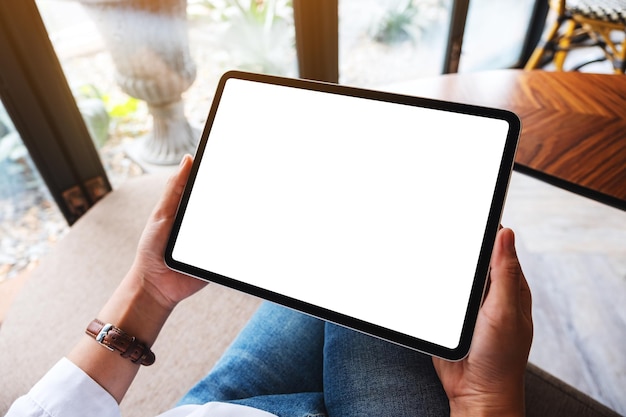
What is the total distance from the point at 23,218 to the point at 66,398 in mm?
1115

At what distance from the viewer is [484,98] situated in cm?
107

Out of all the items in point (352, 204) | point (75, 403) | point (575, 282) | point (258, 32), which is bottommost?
point (575, 282)

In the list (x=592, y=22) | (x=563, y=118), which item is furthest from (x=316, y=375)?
(x=592, y=22)

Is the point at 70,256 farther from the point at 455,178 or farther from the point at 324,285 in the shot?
the point at 455,178

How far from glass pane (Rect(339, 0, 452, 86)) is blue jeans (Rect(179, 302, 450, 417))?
4.63 feet

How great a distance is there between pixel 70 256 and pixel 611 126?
1.29m

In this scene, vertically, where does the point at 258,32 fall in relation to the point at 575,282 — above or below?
above

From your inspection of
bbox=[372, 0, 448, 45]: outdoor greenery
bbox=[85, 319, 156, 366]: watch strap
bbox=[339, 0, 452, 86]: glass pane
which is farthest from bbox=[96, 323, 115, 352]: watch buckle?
bbox=[372, 0, 448, 45]: outdoor greenery

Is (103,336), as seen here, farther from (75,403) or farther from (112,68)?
(112,68)

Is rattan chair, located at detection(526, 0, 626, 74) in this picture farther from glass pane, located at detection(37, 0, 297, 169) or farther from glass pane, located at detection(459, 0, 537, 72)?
glass pane, located at detection(37, 0, 297, 169)

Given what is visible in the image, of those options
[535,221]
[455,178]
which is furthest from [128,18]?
[535,221]

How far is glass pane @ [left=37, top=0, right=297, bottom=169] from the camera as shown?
1252mm

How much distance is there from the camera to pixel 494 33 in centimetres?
230

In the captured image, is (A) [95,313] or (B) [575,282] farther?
(B) [575,282]
